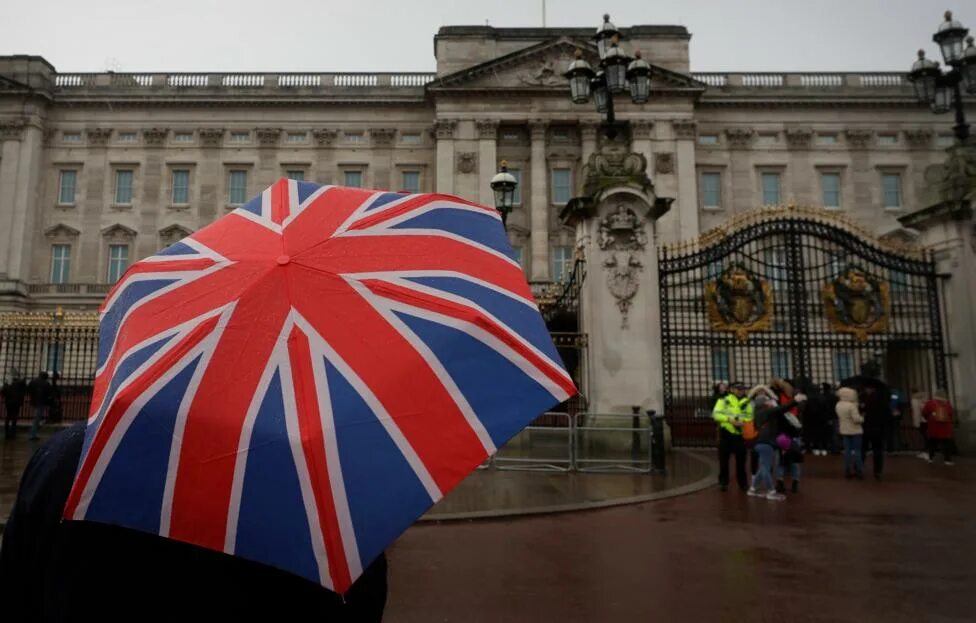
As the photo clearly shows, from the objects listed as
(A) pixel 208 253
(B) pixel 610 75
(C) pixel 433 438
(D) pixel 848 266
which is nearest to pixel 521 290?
(C) pixel 433 438

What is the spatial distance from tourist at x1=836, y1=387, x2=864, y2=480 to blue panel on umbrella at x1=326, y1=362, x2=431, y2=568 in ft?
40.0

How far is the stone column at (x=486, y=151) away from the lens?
43375mm

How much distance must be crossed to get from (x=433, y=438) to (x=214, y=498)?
510 millimetres

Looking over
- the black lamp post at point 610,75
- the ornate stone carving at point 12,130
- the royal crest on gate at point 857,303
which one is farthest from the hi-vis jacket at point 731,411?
the ornate stone carving at point 12,130

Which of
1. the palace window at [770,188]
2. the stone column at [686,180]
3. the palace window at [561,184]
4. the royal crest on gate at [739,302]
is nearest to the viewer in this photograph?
the royal crest on gate at [739,302]

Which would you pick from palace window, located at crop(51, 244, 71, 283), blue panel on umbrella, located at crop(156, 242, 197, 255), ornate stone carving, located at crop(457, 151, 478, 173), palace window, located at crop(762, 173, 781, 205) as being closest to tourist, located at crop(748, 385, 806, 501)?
blue panel on umbrella, located at crop(156, 242, 197, 255)

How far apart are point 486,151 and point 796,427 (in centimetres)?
3593

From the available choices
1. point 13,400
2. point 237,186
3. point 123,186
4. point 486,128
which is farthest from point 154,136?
point 13,400

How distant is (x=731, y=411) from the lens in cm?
1043

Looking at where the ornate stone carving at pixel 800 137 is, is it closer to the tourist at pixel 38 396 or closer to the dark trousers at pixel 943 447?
the dark trousers at pixel 943 447

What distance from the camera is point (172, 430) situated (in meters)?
1.58

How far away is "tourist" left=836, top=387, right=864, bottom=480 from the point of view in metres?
11.9

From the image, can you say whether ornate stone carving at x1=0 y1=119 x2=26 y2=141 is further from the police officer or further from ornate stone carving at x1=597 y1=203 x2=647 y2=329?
the police officer

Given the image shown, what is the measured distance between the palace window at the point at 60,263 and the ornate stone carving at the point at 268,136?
45.7ft
